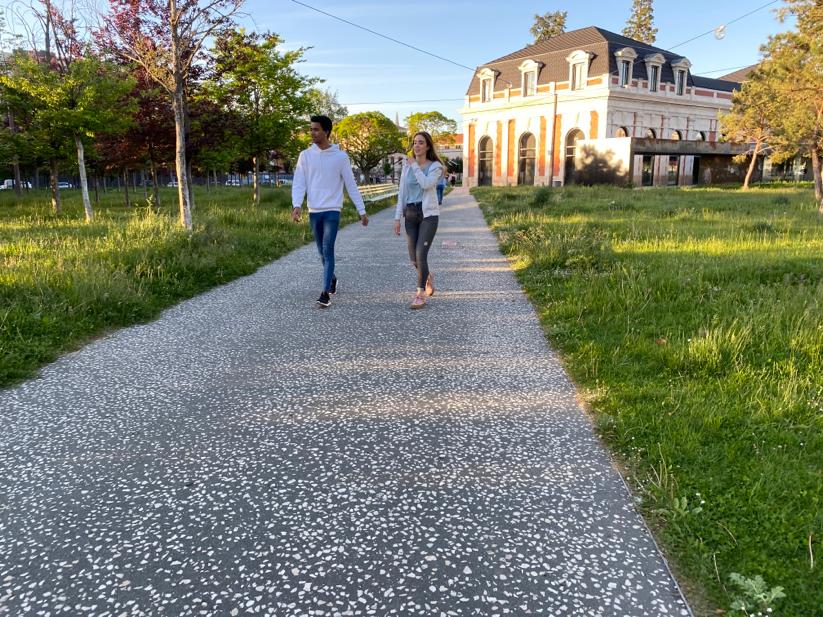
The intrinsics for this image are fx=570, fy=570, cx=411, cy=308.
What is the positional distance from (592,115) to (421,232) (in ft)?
147

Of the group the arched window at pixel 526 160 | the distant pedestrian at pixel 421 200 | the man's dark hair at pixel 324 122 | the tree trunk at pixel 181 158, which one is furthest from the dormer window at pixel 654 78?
A: the man's dark hair at pixel 324 122

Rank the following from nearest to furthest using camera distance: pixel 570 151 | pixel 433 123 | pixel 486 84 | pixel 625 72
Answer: pixel 625 72, pixel 570 151, pixel 486 84, pixel 433 123

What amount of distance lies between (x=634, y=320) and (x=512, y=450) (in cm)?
290

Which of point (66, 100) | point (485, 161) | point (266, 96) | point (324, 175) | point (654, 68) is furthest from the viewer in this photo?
point (485, 161)

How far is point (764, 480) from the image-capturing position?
102 inches

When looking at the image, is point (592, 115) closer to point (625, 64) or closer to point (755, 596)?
point (625, 64)

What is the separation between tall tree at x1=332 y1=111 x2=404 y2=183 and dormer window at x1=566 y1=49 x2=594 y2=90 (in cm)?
2388

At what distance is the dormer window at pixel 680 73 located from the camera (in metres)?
49.8

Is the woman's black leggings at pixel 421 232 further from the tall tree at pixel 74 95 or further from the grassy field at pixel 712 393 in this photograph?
the tall tree at pixel 74 95

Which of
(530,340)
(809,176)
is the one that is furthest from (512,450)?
(809,176)

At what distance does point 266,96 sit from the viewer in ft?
70.4

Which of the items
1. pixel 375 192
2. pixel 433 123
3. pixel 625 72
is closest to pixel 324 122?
pixel 375 192

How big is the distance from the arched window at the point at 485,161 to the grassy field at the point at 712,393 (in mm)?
48861

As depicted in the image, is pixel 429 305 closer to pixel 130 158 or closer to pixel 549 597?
pixel 549 597
